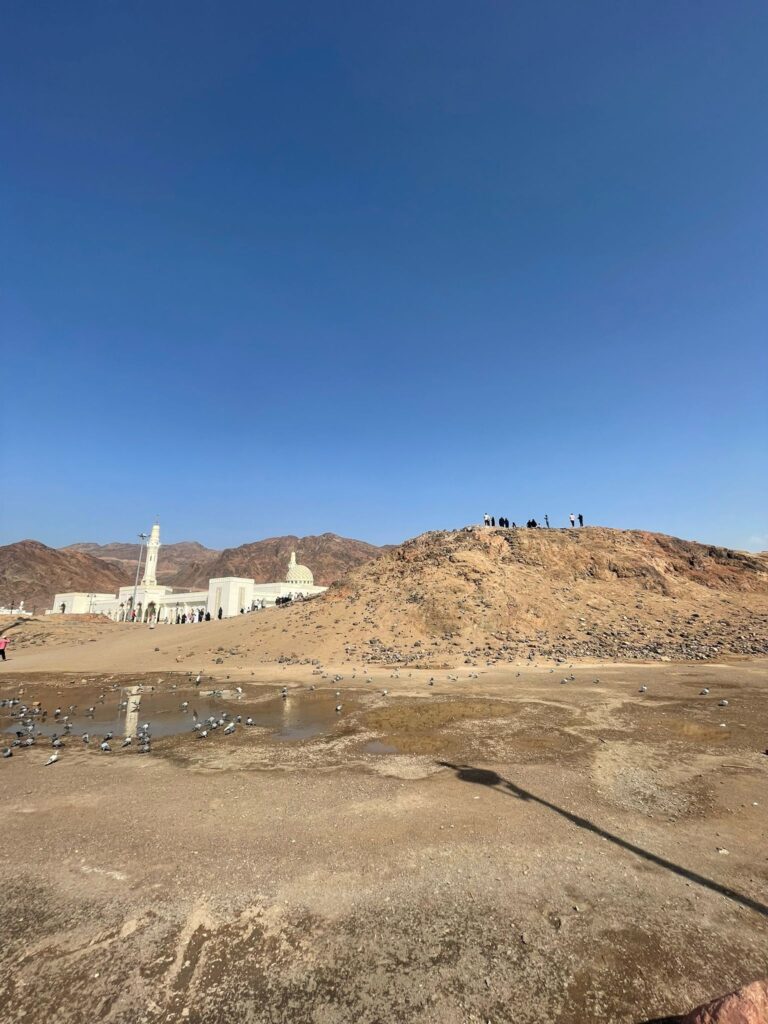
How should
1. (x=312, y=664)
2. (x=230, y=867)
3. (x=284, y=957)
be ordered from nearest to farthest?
(x=284, y=957)
(x=230, y=867)
(x=312, y=664)

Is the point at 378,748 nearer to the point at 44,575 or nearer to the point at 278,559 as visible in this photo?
the point at 44,575

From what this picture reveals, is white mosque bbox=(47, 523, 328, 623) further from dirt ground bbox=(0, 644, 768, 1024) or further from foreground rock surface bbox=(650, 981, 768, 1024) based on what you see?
foreground rock surface bbox=(650, 981, 768, 1024)

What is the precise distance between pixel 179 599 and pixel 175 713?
56.7m

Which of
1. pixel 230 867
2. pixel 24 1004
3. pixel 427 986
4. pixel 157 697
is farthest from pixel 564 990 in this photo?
pixel 157 697

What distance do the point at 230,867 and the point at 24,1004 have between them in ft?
7.04

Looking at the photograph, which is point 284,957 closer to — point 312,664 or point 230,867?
point 230,867

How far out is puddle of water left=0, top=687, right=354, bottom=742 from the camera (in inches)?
509

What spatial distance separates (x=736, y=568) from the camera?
139ft

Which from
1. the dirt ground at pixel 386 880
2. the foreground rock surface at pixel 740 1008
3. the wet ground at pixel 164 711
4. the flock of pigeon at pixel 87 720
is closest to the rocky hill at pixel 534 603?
the wet ground at pixel 164 711

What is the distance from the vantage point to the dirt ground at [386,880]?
151 inches

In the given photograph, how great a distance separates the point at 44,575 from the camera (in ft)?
429

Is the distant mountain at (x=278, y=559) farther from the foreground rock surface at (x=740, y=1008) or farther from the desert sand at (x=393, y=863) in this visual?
the foreground rock surface at (x=740, y=1008)

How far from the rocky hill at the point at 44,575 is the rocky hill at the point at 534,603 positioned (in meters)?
111

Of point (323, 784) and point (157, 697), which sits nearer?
point (323, 784)
